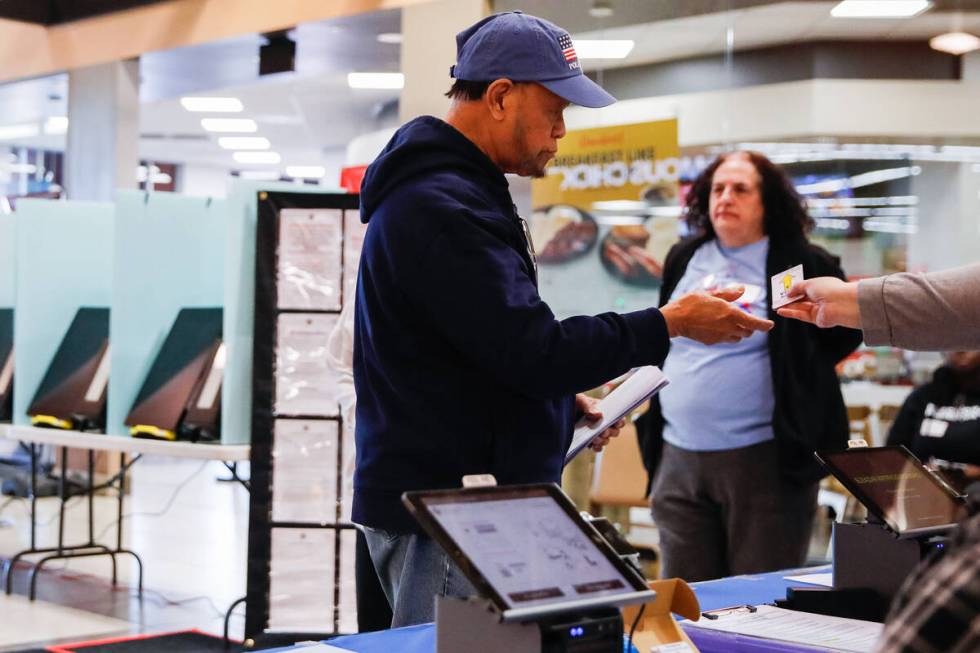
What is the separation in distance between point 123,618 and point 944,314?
4300 millimetres

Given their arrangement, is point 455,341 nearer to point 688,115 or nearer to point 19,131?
point 688,115

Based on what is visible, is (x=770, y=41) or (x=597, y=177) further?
(x=770, y=41)

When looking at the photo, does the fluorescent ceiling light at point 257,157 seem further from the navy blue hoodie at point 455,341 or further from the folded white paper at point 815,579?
the navy blue hoodie at point 455,341

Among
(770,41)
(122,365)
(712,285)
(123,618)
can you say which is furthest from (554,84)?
(770,41)

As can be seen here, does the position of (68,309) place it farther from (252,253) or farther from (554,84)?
(554,84)

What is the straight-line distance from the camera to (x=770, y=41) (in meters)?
6.88

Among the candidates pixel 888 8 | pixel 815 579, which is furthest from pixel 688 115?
pixel 815 579

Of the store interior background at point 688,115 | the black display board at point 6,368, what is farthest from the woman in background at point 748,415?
the black display board at point 6,368

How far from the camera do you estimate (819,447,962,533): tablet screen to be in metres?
1.82

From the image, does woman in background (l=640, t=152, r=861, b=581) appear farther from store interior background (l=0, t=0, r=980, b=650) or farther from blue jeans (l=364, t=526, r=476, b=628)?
store interior background (l=0, t=0, r=980, b=650)

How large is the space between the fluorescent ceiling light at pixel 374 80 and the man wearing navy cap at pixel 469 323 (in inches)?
373

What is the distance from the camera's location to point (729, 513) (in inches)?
124

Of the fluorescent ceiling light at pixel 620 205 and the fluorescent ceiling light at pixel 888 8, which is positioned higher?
the fluorescent ceiling light at pixel 888 8

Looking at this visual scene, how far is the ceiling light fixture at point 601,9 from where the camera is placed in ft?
20.9
